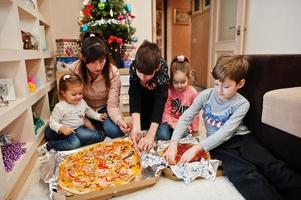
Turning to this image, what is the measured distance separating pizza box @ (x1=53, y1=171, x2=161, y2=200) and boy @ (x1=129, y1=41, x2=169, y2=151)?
0.64ft

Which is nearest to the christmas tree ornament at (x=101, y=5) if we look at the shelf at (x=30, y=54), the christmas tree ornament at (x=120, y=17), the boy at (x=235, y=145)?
the christmas tree ornament at (x=120, y=17)

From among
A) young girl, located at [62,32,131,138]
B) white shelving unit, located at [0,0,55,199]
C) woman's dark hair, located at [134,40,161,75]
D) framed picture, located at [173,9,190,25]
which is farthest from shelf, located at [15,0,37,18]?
framed picture, located at [173,9,190,25]

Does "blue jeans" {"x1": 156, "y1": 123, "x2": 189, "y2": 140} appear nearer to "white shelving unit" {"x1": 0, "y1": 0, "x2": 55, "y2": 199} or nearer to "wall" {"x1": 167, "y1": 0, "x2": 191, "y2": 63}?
"white shelving unit" {"x1": 0, "y1": 0, "x2": 55, "y2": 199}

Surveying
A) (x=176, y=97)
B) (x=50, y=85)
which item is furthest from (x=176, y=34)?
(x=176, y=97)

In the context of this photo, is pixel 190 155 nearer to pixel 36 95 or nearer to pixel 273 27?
pixel 36 95

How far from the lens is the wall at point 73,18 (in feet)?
7.52

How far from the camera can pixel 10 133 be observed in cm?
122

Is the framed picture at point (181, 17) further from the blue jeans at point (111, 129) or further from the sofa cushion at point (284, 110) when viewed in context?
the sofa cushion at point (284, 110)

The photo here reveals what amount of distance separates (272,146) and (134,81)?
2.50 ft

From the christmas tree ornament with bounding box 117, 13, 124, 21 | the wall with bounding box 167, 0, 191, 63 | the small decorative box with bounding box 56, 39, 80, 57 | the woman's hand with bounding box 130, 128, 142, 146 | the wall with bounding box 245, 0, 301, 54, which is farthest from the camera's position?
the wall with bounding box 167, 0, 191, 63

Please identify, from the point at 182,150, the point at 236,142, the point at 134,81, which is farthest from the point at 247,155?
the point at 134,81

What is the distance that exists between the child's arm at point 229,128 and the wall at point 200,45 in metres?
2.65

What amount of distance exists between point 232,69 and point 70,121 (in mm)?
945

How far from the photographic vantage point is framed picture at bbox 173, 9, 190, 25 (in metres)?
5.02
